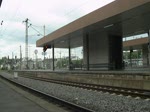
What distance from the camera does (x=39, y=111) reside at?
12.6 meters

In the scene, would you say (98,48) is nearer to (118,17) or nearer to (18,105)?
(118,17)

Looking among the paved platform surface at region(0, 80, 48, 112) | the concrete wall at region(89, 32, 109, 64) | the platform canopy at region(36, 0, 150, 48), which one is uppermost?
Answer: the platform canopy at region(36, 0, 150, 48)

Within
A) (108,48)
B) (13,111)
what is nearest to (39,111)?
(13,111)

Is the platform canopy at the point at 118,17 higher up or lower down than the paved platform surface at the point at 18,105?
higher up

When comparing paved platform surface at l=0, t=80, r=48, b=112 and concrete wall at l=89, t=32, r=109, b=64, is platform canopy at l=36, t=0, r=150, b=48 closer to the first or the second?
concrete wall at l=89, t=32, r=109, b=64

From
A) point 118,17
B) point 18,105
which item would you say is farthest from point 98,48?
point 18,105

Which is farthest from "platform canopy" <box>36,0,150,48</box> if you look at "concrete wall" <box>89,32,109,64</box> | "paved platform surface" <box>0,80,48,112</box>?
"paved platform surface" <box>0,80,48,112</box>

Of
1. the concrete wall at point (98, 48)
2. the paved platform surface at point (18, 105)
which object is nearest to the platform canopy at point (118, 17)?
the concrete wall at point (98, 48)

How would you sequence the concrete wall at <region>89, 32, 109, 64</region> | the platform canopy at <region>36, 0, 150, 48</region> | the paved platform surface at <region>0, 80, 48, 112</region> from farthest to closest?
the concrete wall at <region>89, 32, 109, 64</region> → the platform canopy at <region>36, 0, 150, 48</region> → the paved platform surface at <region>0, 80, 48, 112</region>

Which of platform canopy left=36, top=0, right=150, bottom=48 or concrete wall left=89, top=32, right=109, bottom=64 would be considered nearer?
platform canopy left=36, top=0, right=150, bottom=48

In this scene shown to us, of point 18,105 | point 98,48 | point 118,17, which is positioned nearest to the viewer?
point 18,105

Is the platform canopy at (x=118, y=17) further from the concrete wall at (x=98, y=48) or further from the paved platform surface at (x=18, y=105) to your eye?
the paved platform surface at (x=18, y=105)

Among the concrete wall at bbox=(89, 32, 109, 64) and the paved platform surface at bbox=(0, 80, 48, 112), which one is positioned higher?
the concrete wall at bbox=(89, 32, 109, 64)

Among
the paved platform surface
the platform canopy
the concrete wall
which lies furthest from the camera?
the concrete wall
